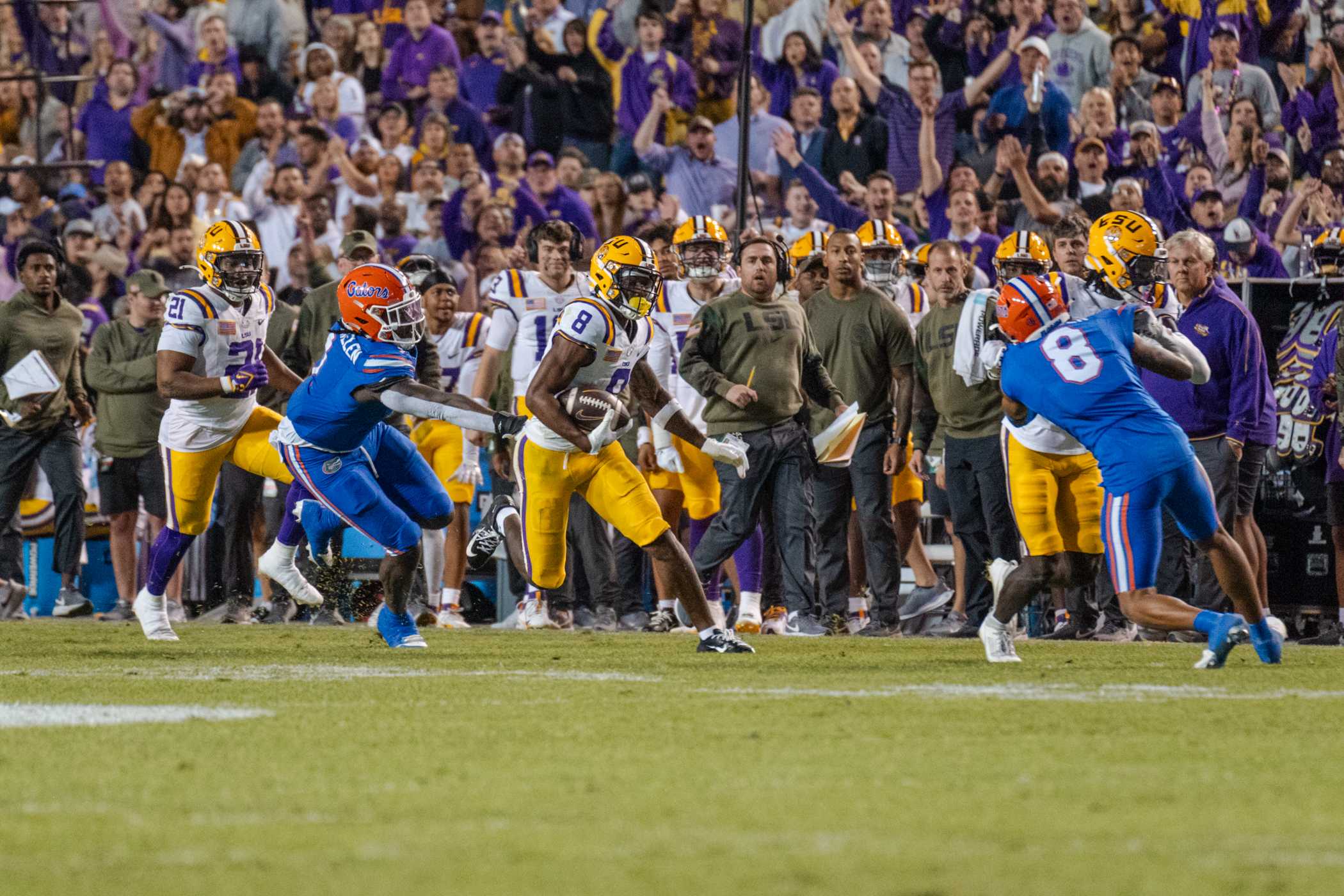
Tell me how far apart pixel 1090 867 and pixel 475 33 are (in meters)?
14.5

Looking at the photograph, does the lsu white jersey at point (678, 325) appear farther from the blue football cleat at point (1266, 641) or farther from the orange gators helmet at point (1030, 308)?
the blue football cleat at point (1266, 641)

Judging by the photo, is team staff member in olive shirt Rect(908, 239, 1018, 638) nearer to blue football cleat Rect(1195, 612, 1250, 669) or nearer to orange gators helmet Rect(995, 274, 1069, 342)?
orange gators helmet Rect(995, 274, 1069, 342)

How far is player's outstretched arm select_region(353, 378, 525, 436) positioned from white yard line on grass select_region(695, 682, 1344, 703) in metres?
1.66

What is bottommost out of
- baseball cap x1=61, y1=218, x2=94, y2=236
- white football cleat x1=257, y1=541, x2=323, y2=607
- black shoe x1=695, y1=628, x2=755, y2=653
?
black shoe x1=695, y1=628, x2=755, y2=653

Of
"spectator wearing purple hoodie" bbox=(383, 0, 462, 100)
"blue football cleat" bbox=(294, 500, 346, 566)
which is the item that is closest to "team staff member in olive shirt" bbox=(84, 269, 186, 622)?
"blue football cleat" bbox=(294, 500, 346, 566)

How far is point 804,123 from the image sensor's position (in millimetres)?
14031

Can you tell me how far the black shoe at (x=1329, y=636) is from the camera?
10172 mm

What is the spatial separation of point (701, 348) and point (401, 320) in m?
2.23

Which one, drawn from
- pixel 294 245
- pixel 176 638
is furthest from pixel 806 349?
pixel 294 245

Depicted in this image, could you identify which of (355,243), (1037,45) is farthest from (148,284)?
(1037,45)

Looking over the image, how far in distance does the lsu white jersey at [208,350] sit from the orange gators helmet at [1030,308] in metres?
3.83

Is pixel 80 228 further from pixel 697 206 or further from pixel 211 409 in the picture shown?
pixel 211 409

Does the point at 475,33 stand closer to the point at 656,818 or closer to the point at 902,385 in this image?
the point at 902,385

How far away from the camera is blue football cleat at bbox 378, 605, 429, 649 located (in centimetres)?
884
